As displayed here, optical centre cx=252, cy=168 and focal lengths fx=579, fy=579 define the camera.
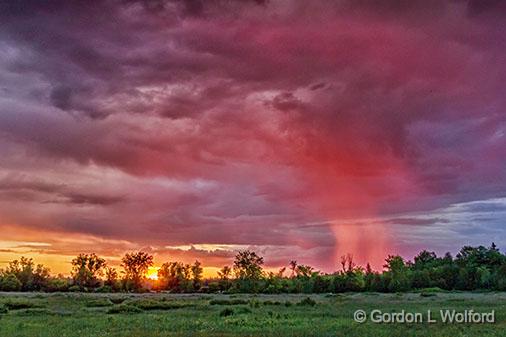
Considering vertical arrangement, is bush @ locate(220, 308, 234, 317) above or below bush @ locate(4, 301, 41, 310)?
above

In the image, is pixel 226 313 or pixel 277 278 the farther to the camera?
pixel 277 278

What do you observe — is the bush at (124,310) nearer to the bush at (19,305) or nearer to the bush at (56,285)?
the bush at (19,305)

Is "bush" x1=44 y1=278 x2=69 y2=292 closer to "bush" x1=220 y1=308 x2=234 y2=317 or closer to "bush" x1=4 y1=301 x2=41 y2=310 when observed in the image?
"bush" x1=4 y1=301 x2=41 y2=310

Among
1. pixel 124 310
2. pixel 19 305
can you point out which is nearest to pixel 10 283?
pixel 19 305

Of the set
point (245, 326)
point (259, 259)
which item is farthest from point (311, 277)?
point (245, 326)

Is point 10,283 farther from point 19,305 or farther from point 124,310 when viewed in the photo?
point 124,310

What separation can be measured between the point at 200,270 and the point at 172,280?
7.84 m

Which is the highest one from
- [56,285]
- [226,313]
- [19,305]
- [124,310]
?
[56,285]

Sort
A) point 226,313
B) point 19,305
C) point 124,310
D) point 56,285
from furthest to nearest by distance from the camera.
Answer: point 56,285 → point 19,305 → point 124,310 → point 226,313

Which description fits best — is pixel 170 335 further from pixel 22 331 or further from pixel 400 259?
pixel 400 259

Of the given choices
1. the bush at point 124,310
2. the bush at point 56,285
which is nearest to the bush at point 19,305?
the bush at point 124,310

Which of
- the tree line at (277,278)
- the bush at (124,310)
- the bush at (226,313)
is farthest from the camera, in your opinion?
the tree line at (277,278)

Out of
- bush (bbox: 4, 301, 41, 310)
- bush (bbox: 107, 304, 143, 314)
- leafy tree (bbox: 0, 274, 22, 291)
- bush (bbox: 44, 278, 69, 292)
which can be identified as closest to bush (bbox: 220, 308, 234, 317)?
bush (bbox: 107, 304, 143, 314)

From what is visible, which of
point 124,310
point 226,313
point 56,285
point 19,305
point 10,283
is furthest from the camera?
point 56,285
